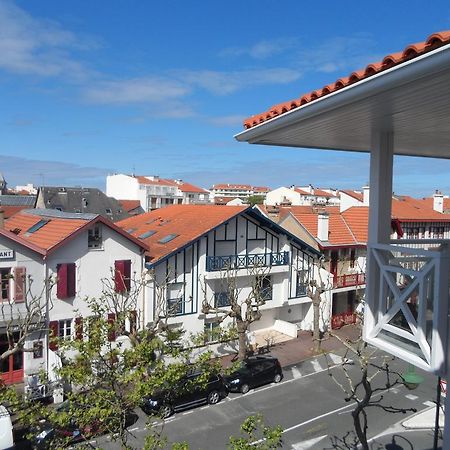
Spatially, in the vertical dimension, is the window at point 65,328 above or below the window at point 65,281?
below

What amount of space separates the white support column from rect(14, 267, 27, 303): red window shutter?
651 inches

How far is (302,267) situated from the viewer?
2739 centimetres

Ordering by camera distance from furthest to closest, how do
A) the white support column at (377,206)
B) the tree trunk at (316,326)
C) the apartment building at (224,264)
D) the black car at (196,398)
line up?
the tree trunk at (316,326), the apartment building at (224,264), the black car at (196,398), the white support column at (377,206)

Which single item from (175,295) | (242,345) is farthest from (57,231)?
(242,345)

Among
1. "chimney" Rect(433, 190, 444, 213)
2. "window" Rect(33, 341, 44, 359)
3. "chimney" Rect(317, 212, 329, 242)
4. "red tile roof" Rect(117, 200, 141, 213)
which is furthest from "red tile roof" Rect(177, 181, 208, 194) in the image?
"window" Rect(33, 341, 44, 359)

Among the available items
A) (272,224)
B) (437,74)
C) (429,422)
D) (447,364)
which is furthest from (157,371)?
(272,224)

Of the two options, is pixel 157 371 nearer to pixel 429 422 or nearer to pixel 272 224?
pixel 429 422

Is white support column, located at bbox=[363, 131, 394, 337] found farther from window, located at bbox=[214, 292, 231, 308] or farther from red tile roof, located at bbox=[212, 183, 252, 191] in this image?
red tile roof, located at bbox=[212, 183, 252, 191]

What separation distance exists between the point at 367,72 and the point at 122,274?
18.8 m

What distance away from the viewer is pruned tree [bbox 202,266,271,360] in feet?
70.3

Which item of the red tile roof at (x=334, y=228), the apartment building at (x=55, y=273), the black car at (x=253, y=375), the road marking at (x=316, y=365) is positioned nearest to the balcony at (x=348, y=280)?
the red tile roof at (x=334, y=228)

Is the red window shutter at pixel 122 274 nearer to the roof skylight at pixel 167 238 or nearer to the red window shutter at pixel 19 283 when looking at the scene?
the roof skylight at pixel 167 238

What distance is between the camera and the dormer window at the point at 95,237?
20.7m

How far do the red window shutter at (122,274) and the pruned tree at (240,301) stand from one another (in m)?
Result: 3.97
